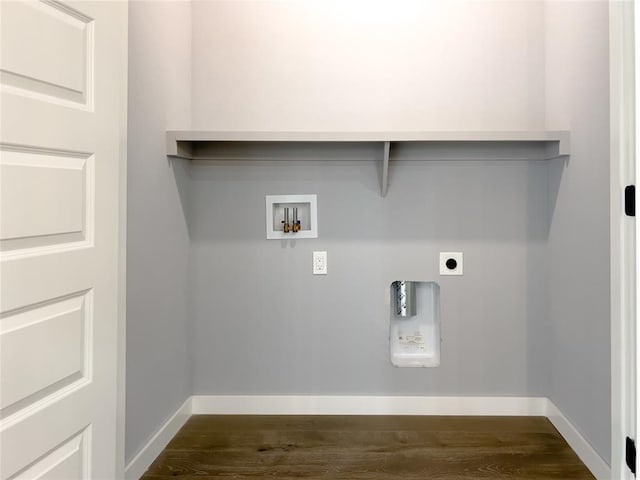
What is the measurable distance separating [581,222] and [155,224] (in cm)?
175

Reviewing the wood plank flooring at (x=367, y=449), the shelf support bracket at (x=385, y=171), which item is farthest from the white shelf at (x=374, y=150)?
the wood plank flooring at (x=367, y=449)

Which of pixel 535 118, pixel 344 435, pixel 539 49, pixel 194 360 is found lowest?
pixel 344 435

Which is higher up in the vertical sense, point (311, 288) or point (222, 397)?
point (311, 288)

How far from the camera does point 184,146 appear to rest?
2.18m

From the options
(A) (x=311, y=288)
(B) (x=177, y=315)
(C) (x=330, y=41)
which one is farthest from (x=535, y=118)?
(B) (x=177, y=315)

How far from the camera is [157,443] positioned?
6.39ft

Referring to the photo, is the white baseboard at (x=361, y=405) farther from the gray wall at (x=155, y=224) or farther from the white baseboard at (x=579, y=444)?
the gray wall at (x=155, y=224)

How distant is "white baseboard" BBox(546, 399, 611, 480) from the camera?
1.75 meters

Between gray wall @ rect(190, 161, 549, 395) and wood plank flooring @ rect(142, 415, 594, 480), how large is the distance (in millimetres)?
166

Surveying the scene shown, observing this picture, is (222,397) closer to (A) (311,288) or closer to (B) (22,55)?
(A) (311,288)

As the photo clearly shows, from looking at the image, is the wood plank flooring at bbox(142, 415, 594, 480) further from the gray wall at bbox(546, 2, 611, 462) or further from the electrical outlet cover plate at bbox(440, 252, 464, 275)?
the electrical outlet cover plate at bbox(440, 252, 464, 275)

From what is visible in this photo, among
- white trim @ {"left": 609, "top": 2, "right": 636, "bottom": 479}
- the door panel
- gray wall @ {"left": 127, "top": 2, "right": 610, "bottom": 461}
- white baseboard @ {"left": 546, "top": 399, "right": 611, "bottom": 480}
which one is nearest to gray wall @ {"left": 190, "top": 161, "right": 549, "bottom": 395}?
gray wall @ {"left": 127, "top": 2, "right": 610, "bottom": 461}

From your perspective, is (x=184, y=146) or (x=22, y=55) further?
(x=184, y=146)

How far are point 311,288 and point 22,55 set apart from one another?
1.61 metres
